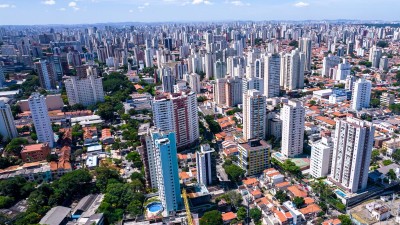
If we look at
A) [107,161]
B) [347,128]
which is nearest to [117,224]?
[107,161]

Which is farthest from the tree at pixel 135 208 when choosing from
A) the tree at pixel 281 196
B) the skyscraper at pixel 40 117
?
the skyscraper at pixel 40 117

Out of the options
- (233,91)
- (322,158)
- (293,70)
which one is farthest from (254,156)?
(293,70)

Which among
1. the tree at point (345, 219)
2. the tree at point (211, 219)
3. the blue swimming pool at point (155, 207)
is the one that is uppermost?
the tree at point (211, 219)

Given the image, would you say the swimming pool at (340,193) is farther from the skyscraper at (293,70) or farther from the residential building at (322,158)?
the skyscraper at (293,70)

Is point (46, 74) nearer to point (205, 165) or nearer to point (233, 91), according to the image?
point (233, 91)

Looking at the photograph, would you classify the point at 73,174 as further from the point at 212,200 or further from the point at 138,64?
the point at 138,64

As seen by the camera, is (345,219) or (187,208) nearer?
(345,219)
